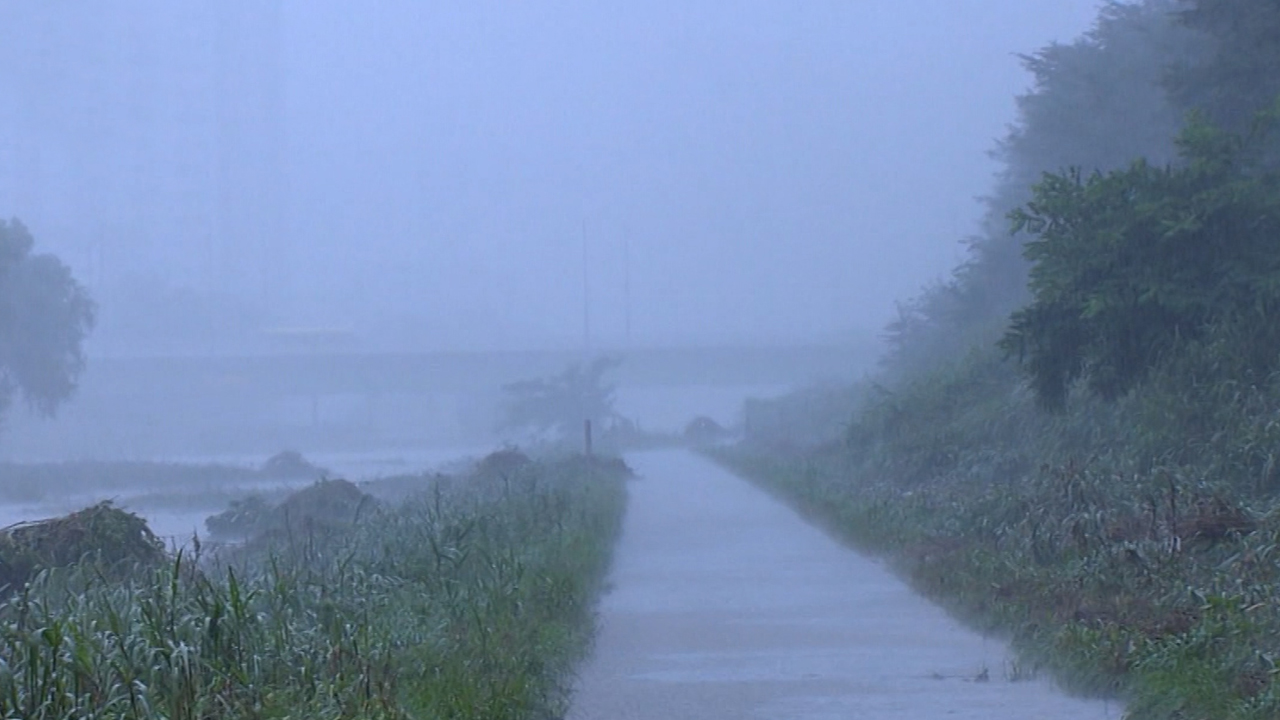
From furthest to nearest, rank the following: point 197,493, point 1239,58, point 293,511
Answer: point 197,493 → point 293,511 → point 1239,58

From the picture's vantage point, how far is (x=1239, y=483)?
51.0ft

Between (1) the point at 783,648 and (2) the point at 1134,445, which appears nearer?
(1) the point at 783,648

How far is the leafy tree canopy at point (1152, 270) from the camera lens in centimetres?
1877

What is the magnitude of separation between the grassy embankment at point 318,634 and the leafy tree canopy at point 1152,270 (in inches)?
283

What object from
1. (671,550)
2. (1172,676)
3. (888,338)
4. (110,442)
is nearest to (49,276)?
(110,442)

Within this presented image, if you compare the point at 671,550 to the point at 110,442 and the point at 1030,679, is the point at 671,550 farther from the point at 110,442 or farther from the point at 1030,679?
the point at 110,442

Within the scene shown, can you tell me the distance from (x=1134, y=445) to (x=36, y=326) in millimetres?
38998

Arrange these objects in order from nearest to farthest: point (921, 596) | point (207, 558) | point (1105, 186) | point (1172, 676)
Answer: point (1172, 676), point (921, 596), point (207, 558), point (1105, 186)

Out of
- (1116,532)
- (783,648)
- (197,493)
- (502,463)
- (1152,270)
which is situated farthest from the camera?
(197,493)

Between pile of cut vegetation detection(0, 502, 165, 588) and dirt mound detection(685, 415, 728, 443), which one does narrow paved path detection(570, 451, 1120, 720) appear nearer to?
pile of cut vegetation detection(0, 502, 165, 588)

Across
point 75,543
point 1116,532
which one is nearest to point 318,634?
point 75,543

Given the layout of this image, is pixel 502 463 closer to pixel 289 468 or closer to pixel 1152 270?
pixel 289 468

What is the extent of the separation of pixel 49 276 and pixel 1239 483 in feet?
141

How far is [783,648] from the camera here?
39.9ft
